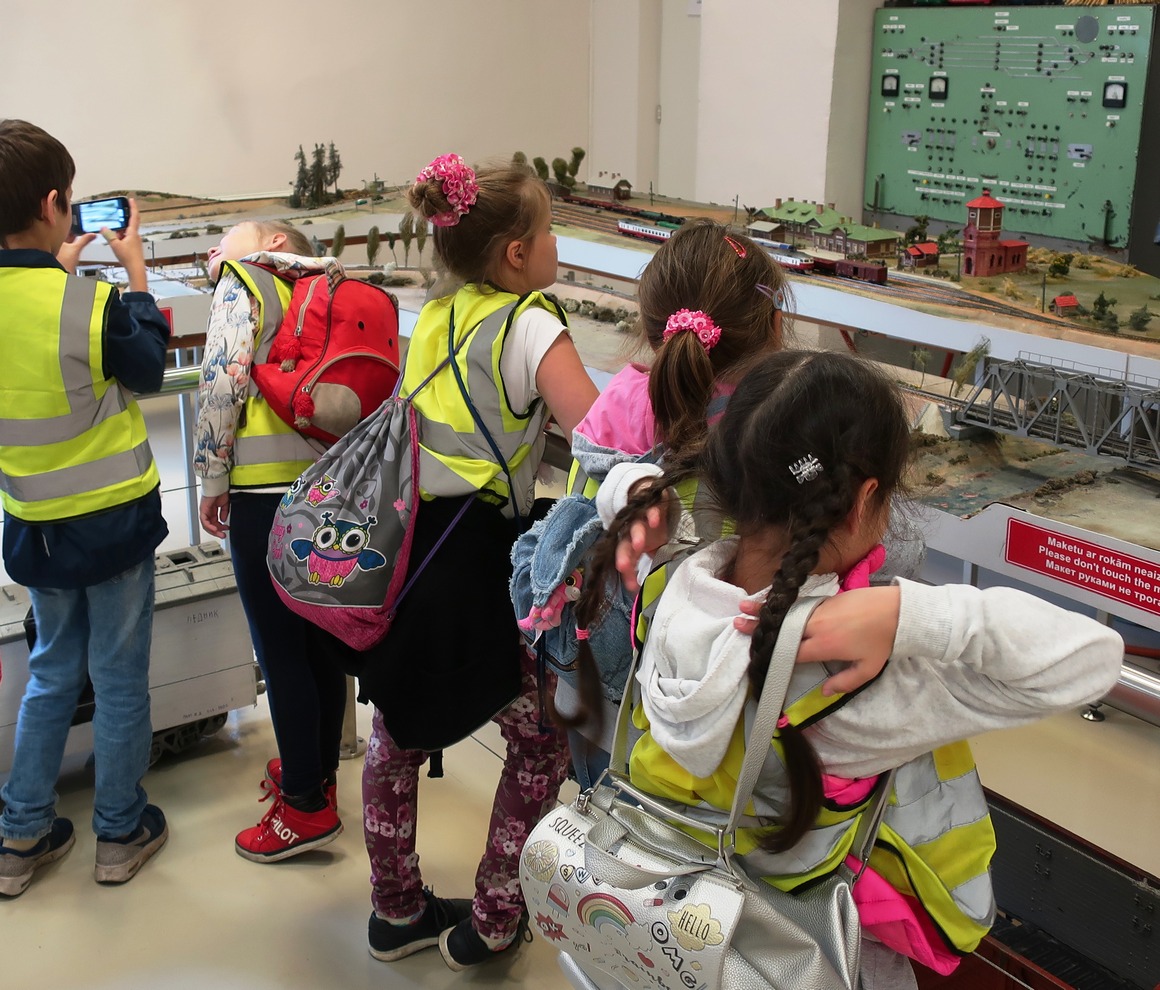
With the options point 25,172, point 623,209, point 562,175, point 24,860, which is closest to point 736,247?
point 25,172

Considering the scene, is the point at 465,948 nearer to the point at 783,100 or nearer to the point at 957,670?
the point at 957,670

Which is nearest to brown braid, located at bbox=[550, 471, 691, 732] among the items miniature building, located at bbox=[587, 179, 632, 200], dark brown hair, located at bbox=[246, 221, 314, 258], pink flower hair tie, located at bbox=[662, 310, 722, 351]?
pink flower hair tie, located at bbox=[662, 310, 722, 351]

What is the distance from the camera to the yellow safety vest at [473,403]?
7.09ft

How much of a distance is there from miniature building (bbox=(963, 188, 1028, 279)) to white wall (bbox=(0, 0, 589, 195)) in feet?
17.9

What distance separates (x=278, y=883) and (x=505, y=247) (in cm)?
Answer: 168

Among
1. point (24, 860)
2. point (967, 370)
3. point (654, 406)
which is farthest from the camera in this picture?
point (967, 370)

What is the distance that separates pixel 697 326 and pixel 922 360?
2869mm

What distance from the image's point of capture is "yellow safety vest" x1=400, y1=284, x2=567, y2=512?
7.09ft

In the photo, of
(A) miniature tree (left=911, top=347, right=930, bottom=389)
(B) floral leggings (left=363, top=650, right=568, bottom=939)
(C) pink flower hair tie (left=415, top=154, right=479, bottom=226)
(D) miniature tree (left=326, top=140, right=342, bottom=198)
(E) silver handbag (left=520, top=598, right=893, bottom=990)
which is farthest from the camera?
(D) miniature tree (left=326, top=140, right=342, bottom=198)

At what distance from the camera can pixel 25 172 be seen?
7.91ft

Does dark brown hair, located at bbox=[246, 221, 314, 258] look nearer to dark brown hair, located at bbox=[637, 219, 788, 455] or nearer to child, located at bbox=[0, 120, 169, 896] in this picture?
child, located at bbox=[0, 120, 169, 896]

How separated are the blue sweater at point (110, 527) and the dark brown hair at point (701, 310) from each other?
1251mm

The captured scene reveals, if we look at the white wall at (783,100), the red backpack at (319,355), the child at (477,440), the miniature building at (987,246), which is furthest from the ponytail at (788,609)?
the white wall at (783,100)

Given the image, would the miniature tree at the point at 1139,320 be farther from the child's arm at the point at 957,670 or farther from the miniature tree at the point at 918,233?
the child's arm at the point at 957,670
